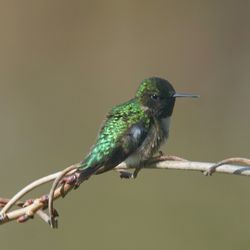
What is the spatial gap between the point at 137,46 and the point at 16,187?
1642 mm

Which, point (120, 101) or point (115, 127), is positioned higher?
point (115, 127)

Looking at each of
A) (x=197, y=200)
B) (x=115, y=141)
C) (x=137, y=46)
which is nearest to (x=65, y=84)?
(x=137, y=46)

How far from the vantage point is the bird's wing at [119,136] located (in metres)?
2.13

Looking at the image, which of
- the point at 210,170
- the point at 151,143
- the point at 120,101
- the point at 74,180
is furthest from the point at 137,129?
the point at 120,101

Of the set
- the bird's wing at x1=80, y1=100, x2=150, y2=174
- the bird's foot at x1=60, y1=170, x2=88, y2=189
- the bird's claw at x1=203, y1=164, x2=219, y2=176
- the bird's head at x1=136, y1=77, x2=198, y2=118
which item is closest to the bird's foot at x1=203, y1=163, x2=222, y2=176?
the bird's claw at x1=203, y1=164, x2=219, y2=176

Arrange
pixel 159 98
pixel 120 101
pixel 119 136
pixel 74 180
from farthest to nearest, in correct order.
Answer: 1. pixel 120 101
2. pixel 159 98
3. pixel 119 136
4. pixel 74 180

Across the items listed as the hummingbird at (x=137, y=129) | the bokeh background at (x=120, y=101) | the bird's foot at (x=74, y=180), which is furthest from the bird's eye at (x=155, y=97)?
the bokeh background at (x=120, y=101)

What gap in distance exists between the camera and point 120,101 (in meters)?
5.15

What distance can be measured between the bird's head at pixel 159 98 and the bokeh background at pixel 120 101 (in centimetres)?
137

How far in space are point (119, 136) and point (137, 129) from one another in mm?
78

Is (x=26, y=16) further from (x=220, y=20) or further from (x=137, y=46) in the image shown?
(x=220, y=20)

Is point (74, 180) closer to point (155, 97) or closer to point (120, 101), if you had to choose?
point (155, 97)

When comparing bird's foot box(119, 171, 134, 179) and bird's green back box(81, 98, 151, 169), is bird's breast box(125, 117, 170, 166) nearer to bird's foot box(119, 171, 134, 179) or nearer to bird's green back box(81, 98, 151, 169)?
bird's green back box(81, 98, 151, 169)

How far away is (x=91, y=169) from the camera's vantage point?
6.56 feet
